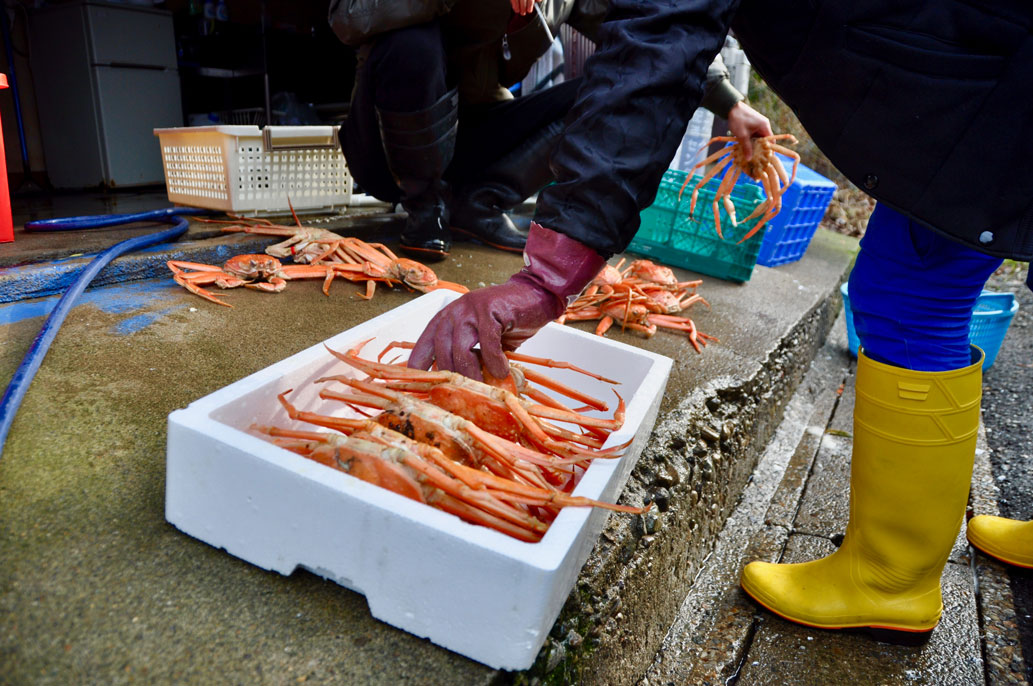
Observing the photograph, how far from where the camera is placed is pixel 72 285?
2.04 m

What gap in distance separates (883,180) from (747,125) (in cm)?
97

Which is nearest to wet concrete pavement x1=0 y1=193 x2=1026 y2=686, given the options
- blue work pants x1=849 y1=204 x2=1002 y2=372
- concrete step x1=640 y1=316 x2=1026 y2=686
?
concrete step x1=640 y1=316 x2=1026 y2=686

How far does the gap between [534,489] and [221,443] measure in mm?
507

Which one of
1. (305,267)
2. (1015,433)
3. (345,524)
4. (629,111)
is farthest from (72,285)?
(1015,433)

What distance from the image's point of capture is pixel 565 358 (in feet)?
5.84

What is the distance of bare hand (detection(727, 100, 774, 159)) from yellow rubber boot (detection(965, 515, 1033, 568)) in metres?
1.41

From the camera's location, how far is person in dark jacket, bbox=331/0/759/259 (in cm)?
279

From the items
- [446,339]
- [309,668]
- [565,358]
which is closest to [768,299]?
[565,358]

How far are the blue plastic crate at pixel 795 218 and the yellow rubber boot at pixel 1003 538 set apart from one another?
101 inches

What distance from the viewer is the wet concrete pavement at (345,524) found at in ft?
3.06

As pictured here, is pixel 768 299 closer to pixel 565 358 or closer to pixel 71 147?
pixel 565 358

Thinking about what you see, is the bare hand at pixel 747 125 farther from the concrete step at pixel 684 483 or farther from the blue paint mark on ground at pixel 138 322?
the blue paint mark on ground at pixel 138 322

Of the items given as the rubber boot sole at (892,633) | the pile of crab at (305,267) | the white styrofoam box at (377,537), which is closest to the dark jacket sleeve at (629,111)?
the white styrofoam box at (377,537)

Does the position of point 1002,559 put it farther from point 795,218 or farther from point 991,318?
point 795,218
